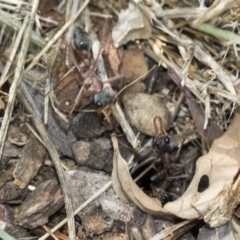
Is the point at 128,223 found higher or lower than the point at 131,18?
lower

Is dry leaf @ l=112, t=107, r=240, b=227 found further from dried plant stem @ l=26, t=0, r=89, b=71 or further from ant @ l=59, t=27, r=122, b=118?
dried plant stem @ l=26, t=0, r=89, b=71

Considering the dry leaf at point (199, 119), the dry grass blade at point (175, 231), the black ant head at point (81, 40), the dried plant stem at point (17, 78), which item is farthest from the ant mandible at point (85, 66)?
the dry grass blade at point (175, 231)

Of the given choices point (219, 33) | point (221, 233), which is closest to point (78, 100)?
point (219, 33)

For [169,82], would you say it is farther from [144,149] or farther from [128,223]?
[128,223]

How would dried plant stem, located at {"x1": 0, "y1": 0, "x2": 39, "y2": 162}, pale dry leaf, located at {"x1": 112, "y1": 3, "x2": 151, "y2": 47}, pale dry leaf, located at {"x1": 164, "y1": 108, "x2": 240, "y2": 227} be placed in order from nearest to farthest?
pale dry leaf, located at {"x1": 164, "y1": 108, "x2": 240, "y2": 227} → dried plant stem, located at {"x1": 0, "y1": 0, "x2": 39, "y2": 162} → pale dry leaf, located at {"x1": 112, "y1": 3, "x2": 151, "y2": 47}

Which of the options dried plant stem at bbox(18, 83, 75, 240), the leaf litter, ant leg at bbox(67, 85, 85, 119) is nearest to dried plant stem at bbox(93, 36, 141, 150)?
the leaf litter

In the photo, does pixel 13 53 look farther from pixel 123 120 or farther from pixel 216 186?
pixel 216 186

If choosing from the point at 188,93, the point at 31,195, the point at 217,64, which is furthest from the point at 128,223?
the point at 217,64
